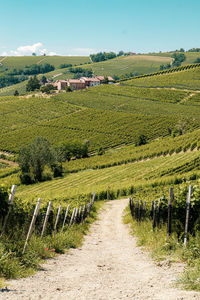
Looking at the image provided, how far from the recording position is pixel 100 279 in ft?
25.3

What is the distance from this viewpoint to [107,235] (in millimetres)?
17281

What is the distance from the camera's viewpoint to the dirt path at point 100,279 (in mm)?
6285

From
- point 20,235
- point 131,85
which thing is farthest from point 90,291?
point 131,85

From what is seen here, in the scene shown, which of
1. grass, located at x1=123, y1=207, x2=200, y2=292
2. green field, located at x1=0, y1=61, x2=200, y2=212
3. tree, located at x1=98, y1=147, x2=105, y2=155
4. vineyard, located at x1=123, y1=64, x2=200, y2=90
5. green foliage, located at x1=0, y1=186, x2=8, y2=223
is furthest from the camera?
vineyard, located at x1=123, y1=64, x2=200, y2=90

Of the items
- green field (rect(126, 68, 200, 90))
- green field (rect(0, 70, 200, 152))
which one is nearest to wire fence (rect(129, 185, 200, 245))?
green field (rect(0, 70, 200, 152))

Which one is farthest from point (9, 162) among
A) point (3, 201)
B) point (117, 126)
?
point (3, 201)

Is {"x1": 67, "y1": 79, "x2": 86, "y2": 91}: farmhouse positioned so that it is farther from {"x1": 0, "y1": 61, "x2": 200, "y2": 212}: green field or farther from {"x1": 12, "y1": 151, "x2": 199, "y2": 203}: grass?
{"x1": 12, "y1": 151, "x2": 199, "y2": 203}: grass

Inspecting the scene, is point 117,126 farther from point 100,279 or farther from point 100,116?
point 100,279

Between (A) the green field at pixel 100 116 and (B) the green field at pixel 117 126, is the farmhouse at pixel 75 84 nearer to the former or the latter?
(B) the green field at pixel 117 126

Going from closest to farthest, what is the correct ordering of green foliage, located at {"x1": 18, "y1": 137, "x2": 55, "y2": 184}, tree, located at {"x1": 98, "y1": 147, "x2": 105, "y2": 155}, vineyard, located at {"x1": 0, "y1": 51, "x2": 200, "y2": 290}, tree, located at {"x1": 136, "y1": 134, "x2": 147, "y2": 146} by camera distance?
vineyard, located at {"x1": 0, "y1": 51, "x2": 200, "y2": 290} → green foliage, located at {"x1": 18, "y1": 137, "x2": 55, "y2": 184} → tree, located at {"x1": 98, "y1": 147, "x2": 105, "y2": 155} → tree, located at {"x1": 136, "y1": 134, "x2": 147, "y2": 146}

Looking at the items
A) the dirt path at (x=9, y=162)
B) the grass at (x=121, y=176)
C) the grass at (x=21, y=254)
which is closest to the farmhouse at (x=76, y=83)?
the dirt path at (x=9, y=162)

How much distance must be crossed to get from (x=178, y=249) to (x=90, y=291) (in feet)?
12.4

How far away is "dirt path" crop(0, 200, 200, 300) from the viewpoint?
629 centimetres

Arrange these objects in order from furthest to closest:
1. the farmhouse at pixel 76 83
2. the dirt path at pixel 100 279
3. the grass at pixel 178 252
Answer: the farmhouse at pixel 76 83
the grass at pixel 178 252
the dirt path at pixel 100 279
